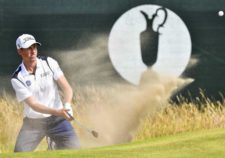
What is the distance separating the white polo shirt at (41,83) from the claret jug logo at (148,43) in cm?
350

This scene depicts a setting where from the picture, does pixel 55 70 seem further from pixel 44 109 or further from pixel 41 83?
pixel 44 109

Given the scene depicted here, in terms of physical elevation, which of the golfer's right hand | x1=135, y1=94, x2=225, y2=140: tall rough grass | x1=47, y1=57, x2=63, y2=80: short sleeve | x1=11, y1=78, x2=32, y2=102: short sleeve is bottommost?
x1=135, y1=94, x2=225, y2=140: tall rough grass

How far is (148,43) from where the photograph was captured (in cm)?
1241

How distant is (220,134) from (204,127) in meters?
2.39

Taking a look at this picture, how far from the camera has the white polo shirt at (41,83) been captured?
8883mm

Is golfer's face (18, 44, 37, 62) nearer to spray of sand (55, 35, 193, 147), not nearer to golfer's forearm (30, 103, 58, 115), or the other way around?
golfer's forearm (30, 103, 58, 115)

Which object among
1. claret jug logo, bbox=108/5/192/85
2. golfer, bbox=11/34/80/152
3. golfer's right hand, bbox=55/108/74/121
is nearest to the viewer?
golfer's right hand, bbox=55/108/74/121

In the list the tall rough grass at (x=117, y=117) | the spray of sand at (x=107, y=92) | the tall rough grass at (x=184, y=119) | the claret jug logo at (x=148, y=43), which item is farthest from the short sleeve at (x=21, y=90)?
the claret jug logo at (x=148, y=43)

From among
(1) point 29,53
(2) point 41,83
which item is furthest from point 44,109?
(1) point 29,53

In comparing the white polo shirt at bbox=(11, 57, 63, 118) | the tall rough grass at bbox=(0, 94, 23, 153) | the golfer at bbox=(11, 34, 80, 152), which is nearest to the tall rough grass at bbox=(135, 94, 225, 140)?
the tall rough grass at bbox=(0, 94, 23, 153)

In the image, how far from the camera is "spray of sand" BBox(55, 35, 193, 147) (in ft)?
40.1

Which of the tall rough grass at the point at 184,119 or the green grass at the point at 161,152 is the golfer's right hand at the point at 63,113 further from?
the tall rough grass at the point at 184,119

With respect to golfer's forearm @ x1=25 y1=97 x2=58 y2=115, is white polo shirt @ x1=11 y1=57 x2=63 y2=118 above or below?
above

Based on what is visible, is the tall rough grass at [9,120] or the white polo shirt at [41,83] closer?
the white polo shirt at [41,83]
